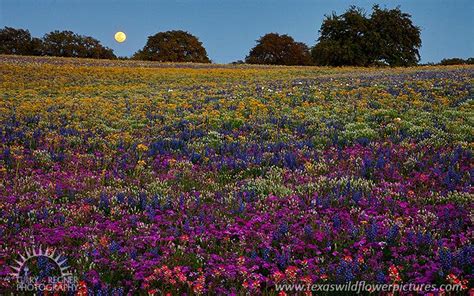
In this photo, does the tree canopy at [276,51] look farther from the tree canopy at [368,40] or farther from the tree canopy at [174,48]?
the tree canopy at [368,40]

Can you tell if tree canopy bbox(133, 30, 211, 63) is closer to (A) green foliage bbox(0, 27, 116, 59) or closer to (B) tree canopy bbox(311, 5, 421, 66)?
(A) green foliage bbox(0, 27, 116, 59)

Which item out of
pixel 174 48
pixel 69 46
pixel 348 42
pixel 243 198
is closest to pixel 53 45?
pixel 69 46

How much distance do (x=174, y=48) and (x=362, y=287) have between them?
302ft

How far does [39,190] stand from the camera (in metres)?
7.67

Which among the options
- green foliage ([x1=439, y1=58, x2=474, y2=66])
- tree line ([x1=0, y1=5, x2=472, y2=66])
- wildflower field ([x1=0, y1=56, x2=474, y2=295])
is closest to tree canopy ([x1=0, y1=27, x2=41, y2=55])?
tree line ([x1=0, y1=5, x2=472, y2=66])

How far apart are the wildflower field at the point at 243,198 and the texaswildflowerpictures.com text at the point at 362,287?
85 millimetres

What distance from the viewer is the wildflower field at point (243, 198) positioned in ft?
16.6

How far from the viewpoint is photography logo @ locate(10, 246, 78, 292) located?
456 cm

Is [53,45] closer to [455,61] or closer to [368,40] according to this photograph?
[368,40]

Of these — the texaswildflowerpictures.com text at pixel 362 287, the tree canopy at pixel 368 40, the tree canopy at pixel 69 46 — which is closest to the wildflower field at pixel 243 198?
the texaswildflowerpictures.com text at pixel 362 287

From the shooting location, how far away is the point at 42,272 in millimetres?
4734

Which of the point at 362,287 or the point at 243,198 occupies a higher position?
the point at 243,198

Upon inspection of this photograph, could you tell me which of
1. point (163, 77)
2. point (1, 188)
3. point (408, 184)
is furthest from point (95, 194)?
point (163, 77)

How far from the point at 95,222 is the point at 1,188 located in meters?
2.56
